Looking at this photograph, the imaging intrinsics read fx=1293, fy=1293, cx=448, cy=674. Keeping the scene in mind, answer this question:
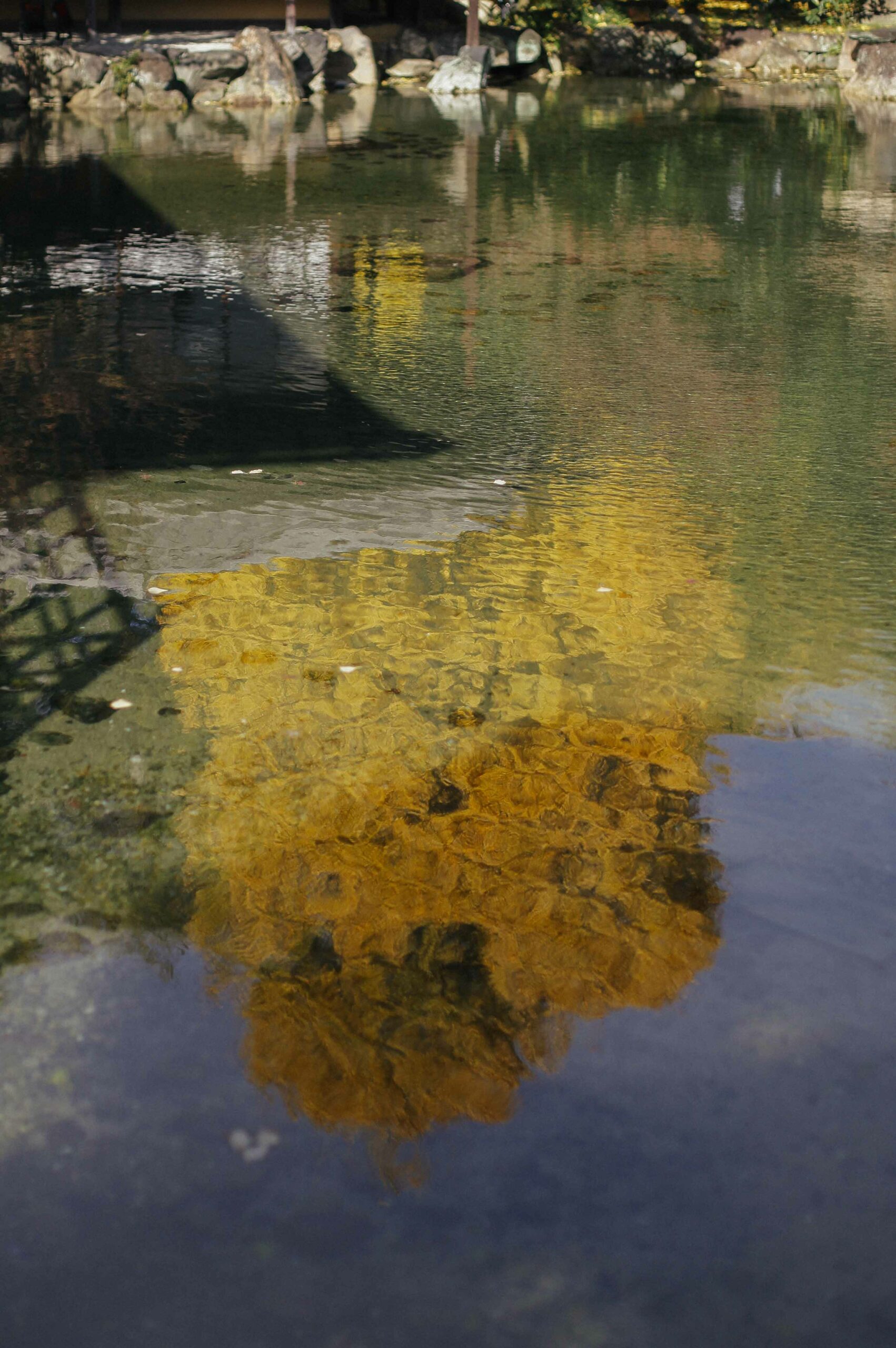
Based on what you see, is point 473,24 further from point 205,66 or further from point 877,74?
point 877,74

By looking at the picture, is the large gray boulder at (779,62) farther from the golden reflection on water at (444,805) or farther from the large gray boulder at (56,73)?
the golden reflection on water at (444,805)

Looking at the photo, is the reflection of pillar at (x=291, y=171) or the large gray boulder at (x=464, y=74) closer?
the reflection of pillar at (x=291, y=171)

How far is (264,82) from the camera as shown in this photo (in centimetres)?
2036

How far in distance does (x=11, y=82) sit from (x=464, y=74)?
7.57m

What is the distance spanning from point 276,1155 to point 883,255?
899 cm

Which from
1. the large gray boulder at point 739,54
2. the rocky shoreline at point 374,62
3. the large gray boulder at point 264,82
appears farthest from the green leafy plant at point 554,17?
the large gray boulder at point 264,82

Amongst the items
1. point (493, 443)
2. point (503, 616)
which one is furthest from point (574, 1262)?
point (493, 443)

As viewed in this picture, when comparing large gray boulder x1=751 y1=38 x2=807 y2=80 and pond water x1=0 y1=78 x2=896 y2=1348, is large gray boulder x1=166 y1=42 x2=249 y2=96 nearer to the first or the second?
large gray boulder x1=751 y1=38 x2=807 y2=80

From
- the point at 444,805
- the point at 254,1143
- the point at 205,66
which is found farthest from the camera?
the point at 205,66

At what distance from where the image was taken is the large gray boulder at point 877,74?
21594 millimetres

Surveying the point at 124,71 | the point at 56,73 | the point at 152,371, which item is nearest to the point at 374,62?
the point at 124,71

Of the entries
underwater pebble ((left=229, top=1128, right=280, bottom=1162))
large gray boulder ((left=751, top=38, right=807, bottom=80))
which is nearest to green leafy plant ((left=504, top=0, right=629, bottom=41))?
large gray boulder ((left=751, top=38, right=807, bottom=80))

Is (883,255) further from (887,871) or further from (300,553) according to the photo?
(887,871)

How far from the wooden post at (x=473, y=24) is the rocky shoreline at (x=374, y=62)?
0.19 metres
